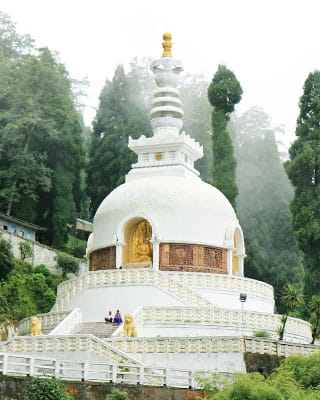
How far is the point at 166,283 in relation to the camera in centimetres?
3250

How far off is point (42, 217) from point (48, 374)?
32853 millimetres

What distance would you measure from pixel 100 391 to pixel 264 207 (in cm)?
3713

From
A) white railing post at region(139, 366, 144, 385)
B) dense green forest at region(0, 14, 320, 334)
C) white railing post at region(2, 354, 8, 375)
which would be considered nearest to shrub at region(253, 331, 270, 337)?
white railing post at region(139, 366, 144, 385)

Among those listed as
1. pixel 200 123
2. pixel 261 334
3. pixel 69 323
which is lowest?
pixel 261 334

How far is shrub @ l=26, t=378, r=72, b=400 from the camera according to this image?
71.4ft

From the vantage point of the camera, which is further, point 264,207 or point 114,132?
point 114,132

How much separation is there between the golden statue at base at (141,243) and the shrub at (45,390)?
14.9 m

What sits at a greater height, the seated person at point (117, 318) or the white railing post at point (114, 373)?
the seated person at point (117, 318)

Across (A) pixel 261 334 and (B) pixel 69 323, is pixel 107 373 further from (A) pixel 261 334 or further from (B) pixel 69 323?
(B) pixel 69 323

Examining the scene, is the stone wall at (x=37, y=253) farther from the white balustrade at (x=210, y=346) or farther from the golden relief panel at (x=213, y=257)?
the white balustrade at (x=210, y=346)

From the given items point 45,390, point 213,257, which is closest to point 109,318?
point 213,257

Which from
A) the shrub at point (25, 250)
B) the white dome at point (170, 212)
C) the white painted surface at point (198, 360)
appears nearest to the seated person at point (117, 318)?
the white painted surface at point (198, 360)

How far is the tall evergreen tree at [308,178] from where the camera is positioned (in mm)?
44438

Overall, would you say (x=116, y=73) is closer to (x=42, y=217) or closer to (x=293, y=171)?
(x=42, y=217)
